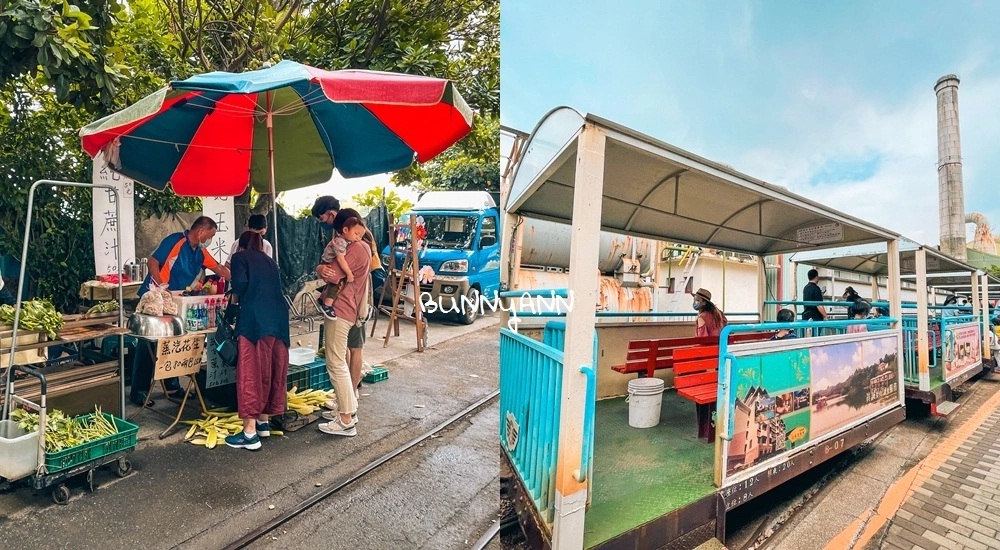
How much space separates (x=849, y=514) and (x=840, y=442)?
0.49 metres

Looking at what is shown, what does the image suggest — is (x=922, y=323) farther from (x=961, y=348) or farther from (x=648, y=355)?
(x=648, y=355)

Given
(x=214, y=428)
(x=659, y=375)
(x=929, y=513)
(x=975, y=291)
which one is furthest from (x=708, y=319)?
(x=975, y=291)

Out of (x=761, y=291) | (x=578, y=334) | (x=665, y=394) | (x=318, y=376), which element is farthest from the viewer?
(x=761, y=291)

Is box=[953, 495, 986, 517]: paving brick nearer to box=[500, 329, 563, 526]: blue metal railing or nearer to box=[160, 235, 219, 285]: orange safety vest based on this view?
box=[500, 329, 563, 526]: blue metal railing

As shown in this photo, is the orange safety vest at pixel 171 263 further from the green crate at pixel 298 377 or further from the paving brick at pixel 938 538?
the paving brick at pixel 938 538

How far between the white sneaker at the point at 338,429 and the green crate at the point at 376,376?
4.27 ft

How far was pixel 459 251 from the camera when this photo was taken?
902 cm

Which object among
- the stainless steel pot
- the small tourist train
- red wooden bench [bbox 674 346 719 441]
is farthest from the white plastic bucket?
the stainless steel pot

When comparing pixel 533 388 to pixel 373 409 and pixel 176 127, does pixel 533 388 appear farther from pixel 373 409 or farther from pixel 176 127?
pixel 176 127

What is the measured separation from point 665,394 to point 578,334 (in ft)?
11.0

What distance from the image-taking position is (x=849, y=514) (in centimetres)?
353

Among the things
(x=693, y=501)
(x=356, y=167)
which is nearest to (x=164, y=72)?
(x=356, y=167)

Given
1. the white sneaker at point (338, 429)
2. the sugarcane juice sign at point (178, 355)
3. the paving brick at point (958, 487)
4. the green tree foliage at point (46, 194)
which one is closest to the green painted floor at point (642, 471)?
the white sneaker at point (338, 429)

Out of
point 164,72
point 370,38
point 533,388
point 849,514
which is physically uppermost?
point 370,38
